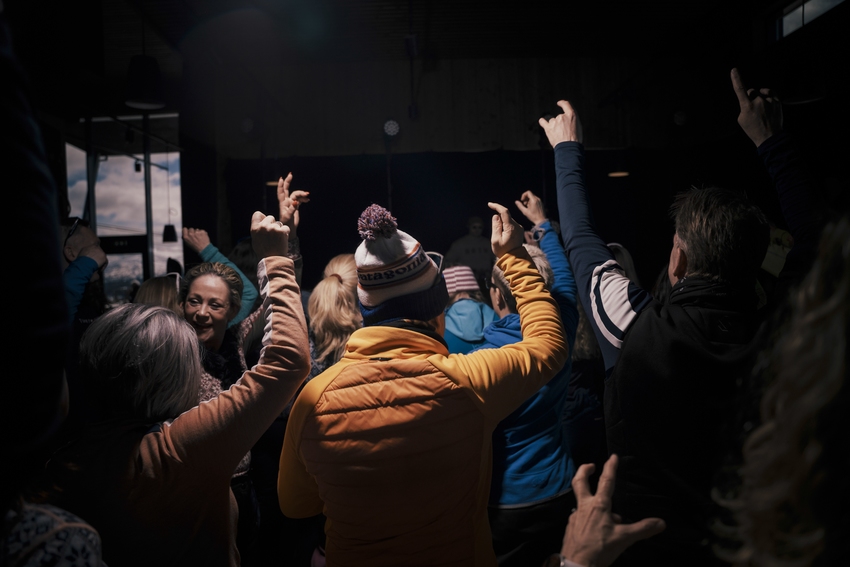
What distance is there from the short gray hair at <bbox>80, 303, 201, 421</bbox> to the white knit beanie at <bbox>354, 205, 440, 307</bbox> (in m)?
0.41

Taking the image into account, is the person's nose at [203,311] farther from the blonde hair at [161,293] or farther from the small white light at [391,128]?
the small white light at [391,128]

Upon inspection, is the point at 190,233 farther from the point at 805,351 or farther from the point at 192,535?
the point at 805,351

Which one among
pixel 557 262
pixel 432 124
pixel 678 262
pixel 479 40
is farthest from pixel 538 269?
pixel 432 124

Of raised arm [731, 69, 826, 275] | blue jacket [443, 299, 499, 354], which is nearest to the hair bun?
raised arm [731, 69, 826, 275]

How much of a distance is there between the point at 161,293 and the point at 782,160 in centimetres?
221

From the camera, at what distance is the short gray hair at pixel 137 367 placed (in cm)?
96

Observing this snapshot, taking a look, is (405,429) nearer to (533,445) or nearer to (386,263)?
(386,263)

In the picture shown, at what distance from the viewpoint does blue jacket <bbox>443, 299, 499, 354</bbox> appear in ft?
6.91

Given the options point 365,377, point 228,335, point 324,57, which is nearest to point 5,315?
point 365,377

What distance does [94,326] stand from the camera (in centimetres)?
101

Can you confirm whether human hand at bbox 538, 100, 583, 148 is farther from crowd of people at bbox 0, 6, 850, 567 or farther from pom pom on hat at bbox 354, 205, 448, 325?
pom pom on hat at bbox 354, 205, 448, 325

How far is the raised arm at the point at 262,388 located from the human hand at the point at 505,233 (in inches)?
19.3

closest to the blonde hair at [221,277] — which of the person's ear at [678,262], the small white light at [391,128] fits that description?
the person's ear at [678,262]

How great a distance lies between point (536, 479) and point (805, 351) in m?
1.23
